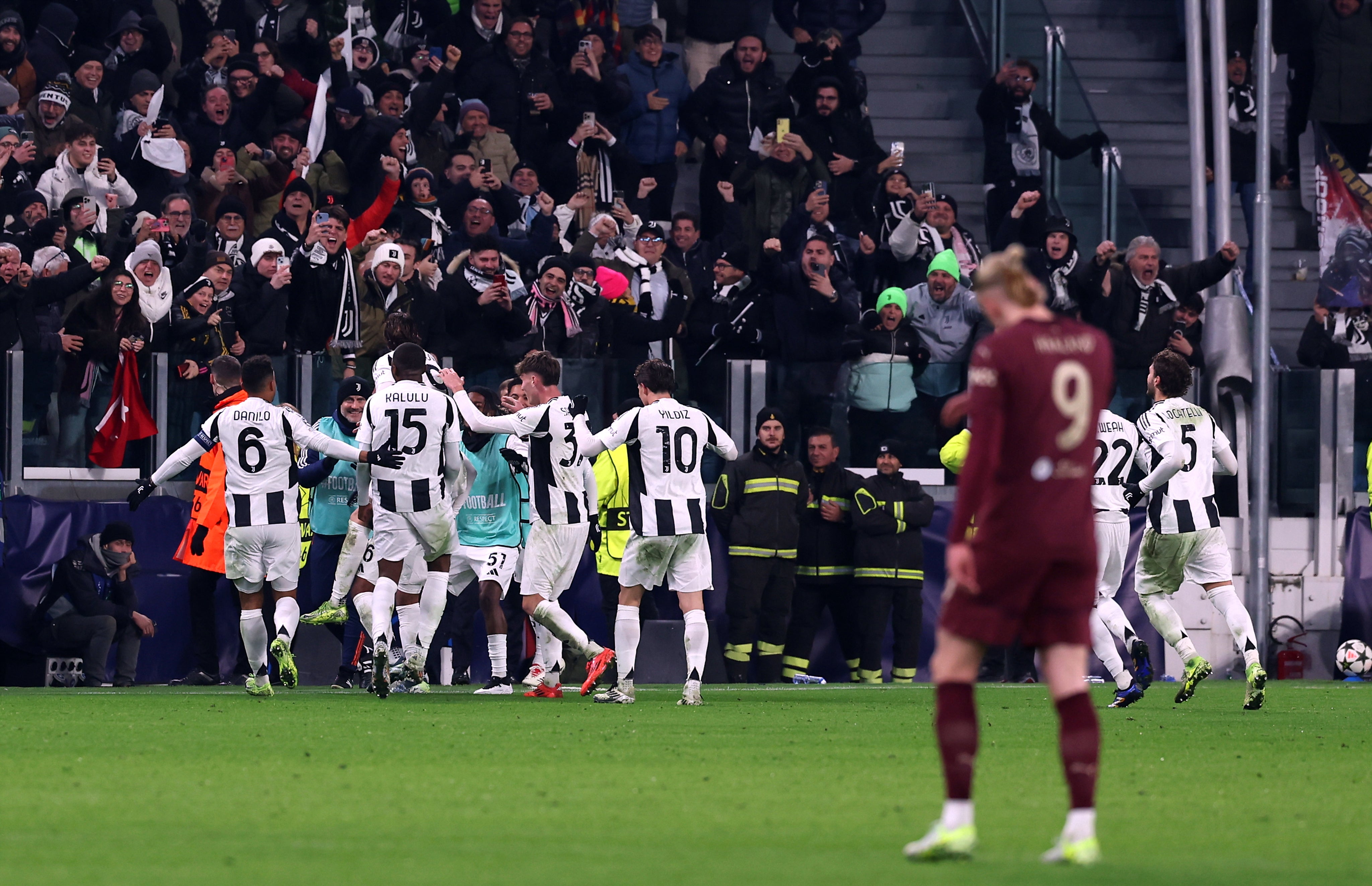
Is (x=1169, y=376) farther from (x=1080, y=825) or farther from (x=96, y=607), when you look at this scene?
(x=96, y=607)

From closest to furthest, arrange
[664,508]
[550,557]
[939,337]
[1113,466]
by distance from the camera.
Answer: [664,508] → [550,557] → [1113,466] → [939,337]

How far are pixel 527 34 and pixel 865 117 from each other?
3672 millimetres

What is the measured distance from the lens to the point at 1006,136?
66.7 feet

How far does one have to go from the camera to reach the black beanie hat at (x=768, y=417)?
55.0 ft

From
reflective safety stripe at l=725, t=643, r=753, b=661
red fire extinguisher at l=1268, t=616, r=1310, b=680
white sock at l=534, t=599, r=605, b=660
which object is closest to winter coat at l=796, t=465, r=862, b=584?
reflective safety stripe at l=725, t=643, r=753, b=661

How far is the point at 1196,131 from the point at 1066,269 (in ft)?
7.77

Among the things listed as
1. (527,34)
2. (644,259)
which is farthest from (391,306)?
(527,34)

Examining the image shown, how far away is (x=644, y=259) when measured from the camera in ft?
57.3

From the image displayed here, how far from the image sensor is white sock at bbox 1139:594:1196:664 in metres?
13.5

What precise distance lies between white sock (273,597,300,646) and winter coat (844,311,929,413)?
18.8 feet

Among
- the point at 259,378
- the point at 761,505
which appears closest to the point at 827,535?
the point at 761,505

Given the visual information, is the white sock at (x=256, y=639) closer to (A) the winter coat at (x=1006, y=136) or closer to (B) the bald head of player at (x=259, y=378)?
(B) the bald head of player at (x=259, y=378)

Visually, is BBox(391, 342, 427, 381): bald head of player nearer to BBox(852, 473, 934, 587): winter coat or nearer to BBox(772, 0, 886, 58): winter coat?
BBox(852, 473, 934, 587): winter coat

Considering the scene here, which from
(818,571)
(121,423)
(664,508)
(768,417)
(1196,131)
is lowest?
(818,571)
